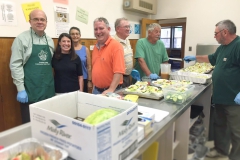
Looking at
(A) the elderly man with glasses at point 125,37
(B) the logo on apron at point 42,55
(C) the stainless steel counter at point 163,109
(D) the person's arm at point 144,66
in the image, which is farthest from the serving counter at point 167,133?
(B) the logo on apron at point 42,55

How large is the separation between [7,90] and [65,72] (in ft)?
2.58

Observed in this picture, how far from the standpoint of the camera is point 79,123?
647 millimetres

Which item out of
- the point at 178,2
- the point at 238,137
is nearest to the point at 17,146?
the point at 238,137

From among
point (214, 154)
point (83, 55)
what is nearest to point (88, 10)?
point (83, 55)

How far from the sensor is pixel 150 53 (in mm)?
2617

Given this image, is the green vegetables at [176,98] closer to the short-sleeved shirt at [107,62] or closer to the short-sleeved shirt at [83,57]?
the short-sleeved shirt at [107,62]

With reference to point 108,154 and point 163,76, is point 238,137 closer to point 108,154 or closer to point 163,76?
point 163,76

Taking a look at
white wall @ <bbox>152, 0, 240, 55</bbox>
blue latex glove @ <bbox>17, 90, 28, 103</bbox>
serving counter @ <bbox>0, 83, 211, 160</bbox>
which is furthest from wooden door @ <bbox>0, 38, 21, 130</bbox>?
white wall @ <bbox>152, 0, 240, 55</bbox>

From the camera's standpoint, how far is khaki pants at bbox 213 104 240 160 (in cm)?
191

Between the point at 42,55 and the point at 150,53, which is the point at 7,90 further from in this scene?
the point at 150,53

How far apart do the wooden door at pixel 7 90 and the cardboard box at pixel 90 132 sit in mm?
1699

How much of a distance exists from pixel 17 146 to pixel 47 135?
11 cm

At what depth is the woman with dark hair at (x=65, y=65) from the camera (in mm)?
2092

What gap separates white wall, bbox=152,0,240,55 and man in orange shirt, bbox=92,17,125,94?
11.2ft
